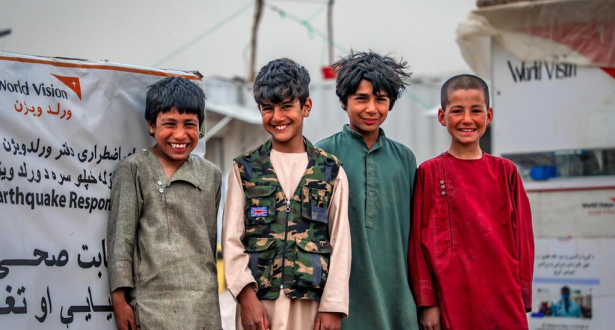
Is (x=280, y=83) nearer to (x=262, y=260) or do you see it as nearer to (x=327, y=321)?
(x=262, y=260)

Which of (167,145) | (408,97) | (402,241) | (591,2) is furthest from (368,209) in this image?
(408,97)

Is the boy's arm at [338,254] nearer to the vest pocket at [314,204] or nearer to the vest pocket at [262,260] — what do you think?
the vest pocket at [314,204]

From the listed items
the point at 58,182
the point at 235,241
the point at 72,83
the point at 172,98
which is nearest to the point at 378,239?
the point at 235,241

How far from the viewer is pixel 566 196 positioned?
495cm

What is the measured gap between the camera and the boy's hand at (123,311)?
262 cm

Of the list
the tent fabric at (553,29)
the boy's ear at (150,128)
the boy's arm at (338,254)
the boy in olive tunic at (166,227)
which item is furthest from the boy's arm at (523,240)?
the tent fabric at (553,29)

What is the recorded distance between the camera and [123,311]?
8.63 feet

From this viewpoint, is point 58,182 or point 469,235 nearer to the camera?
point 58,182

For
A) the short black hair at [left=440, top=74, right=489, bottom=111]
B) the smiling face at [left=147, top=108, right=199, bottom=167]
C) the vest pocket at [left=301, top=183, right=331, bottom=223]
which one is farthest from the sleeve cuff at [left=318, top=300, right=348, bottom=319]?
the short black hair at [left=440, top=74, right=489, bottom=111]

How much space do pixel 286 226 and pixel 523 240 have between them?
3.87ft

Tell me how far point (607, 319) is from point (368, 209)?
295 cm

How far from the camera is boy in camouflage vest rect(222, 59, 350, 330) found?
2.64 m

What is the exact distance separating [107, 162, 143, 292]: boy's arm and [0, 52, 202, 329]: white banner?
127 mm

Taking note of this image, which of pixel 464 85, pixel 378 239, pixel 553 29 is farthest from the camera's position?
pixel 553 29
